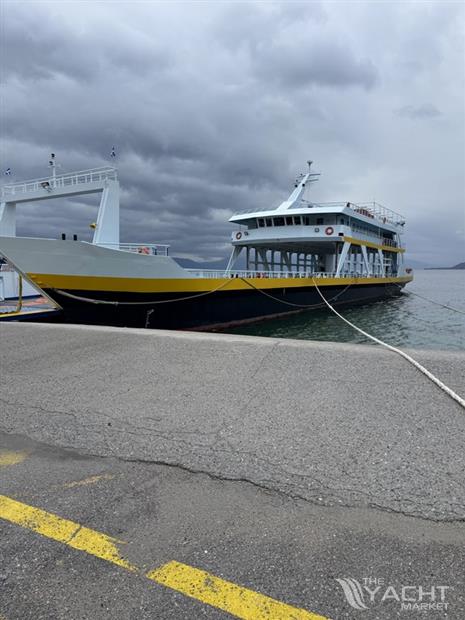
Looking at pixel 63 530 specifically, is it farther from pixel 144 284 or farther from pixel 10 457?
pixel 144 284

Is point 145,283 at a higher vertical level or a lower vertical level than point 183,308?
higher

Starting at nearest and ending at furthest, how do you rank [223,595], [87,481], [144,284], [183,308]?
[223,595], [87,481], [144,284], [183,308]

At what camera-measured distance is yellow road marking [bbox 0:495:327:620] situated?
1524mm

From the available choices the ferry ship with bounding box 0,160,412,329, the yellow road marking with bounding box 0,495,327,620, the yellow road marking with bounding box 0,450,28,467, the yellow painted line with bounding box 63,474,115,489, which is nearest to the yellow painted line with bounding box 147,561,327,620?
the yellow road marking with bounding box 0,495,327,620

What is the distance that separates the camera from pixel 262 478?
2.44 meters

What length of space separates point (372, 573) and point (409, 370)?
2.76 meters

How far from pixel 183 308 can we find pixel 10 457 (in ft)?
35.1

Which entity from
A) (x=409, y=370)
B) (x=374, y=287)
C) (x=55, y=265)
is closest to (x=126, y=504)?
(x=409, y=370)

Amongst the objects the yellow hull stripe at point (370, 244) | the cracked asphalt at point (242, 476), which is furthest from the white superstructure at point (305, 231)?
the cracked asphalt at point (242, 476)

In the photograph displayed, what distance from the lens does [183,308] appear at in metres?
13.4

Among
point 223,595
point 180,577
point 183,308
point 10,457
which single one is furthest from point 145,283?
point 223,595

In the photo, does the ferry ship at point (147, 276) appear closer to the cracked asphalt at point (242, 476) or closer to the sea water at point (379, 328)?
the sea water at point (379, 328)

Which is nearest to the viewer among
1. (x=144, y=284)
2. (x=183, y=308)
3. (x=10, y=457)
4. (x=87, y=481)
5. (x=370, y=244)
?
(x=87, y=481)

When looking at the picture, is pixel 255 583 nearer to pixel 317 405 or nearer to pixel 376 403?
pixel 317 405
